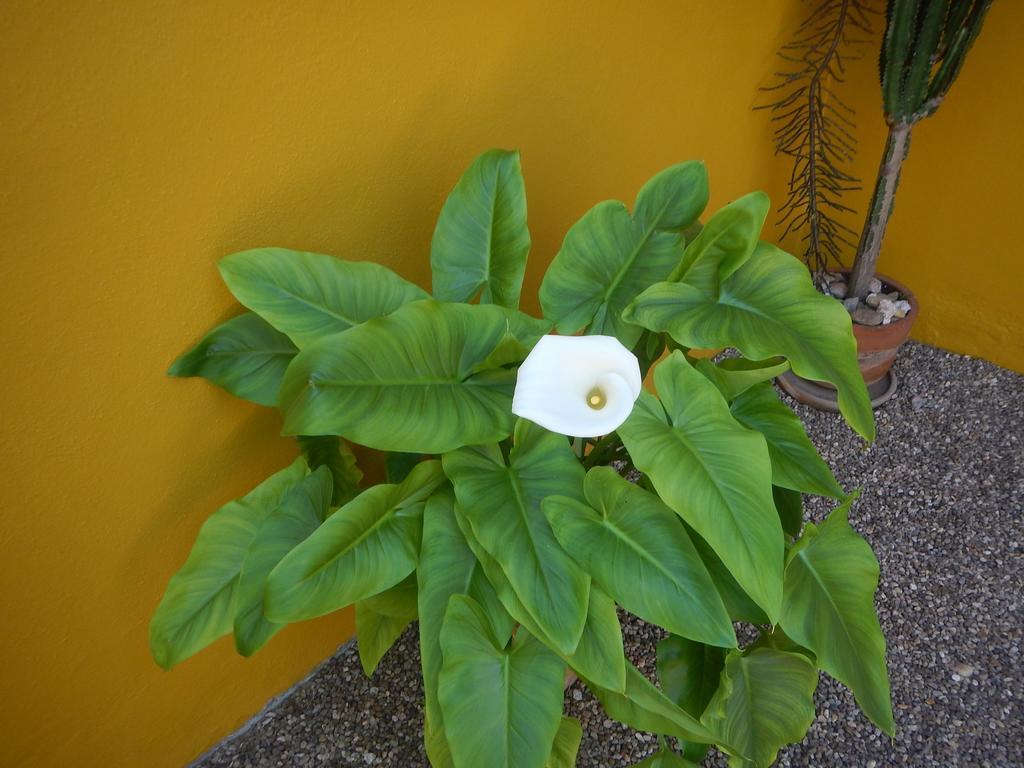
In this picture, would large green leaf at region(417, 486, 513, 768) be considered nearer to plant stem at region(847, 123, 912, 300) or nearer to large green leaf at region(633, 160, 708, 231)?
large green leaf at region(633, 160, 708, 231)

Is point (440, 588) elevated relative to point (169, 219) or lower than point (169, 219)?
lower

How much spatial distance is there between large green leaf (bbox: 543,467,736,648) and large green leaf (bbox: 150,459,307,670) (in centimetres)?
47

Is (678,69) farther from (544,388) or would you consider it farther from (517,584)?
(517,584)

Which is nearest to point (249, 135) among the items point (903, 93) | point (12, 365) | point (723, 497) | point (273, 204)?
point (273, 204)

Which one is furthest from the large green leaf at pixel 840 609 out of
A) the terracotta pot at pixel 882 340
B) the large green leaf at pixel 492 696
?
the terracotta pot at pixel 882 340

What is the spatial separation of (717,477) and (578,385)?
222 mm

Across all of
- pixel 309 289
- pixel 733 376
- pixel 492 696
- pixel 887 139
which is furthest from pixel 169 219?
pixel 887 139

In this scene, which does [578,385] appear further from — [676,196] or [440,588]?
[676,196]

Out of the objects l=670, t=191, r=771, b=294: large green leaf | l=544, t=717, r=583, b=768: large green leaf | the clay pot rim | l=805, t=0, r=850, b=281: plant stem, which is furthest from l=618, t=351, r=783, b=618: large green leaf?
the clay pot rim

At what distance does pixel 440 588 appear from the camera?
108cm

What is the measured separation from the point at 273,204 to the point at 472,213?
0.32 m

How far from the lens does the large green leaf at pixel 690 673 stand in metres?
1.21

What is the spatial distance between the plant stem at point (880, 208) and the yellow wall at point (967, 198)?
24 centimetres

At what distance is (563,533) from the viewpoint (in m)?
1.01
